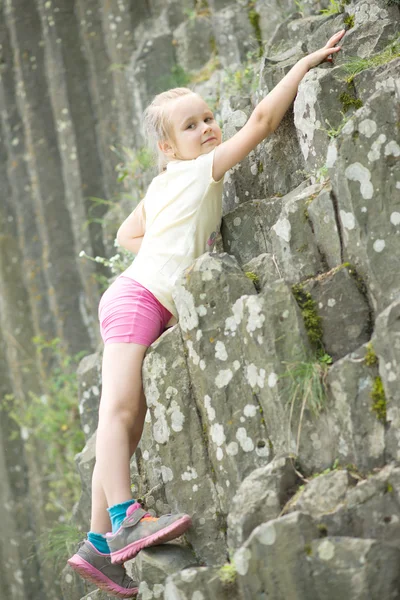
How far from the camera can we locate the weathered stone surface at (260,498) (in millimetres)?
2756

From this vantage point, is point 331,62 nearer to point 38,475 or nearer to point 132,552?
point 132,552

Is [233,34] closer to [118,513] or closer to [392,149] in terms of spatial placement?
[392,149]

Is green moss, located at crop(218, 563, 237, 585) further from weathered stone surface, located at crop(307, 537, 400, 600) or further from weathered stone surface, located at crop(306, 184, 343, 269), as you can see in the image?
weathered stone surface, located at crop(306, 184, 343, 269)

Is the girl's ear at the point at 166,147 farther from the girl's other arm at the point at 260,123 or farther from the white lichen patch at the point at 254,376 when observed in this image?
the white lichen patch at the point at 254,376

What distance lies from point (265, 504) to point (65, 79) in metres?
5.31

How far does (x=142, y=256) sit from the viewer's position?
139 inches

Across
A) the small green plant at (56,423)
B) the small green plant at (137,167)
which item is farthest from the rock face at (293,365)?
the small green plant at (56,423)

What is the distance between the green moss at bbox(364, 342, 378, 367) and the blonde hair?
154 cm

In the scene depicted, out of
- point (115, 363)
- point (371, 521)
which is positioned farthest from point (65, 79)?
point (371, 521)

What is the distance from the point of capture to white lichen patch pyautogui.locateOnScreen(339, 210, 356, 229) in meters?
2.94

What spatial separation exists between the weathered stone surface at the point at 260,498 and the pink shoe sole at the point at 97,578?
0.70 m

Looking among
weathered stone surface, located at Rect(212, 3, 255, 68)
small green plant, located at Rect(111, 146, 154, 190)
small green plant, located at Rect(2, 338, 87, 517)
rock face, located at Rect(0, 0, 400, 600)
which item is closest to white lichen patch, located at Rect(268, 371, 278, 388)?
rock face, located at Rect(0, 0, 400, 600)

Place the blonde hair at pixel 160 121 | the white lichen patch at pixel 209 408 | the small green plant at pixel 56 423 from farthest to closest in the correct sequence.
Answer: the small green plant at pixel 56 423 → the blonde hair at pixel 160 121 → the white lichen patch at pixel 209 408

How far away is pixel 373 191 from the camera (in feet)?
9.55
